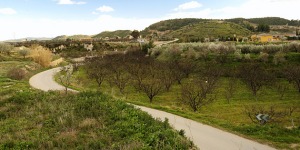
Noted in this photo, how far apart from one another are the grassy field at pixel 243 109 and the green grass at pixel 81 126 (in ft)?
13.8

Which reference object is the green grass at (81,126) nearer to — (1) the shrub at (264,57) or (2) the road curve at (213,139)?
(2) the road curve at (213,139)

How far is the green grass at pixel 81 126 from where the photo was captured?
12109mm

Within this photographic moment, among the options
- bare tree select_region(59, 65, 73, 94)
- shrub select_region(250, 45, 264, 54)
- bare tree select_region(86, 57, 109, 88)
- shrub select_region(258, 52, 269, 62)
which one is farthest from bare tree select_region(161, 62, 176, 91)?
shrub select_region(250, 45, 264, 54)

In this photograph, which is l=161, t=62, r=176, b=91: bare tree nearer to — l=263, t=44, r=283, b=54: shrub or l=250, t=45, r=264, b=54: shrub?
l=250, t=45, r=264, b=54: shrub

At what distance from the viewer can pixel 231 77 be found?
155ft

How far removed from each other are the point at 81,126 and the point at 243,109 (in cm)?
1841

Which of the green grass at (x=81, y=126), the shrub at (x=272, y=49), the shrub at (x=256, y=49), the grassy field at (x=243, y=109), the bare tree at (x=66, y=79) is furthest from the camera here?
the shrub at (x=256, y=49)

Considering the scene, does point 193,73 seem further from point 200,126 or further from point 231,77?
point 200,126

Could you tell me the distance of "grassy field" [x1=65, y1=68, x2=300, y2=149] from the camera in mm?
13985

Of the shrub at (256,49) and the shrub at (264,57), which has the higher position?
the shrub at (256,49)

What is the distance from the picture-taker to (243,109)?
1094 inches

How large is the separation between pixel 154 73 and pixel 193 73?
25.9 ft

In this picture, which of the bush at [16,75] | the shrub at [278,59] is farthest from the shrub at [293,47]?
the bush at [16,75]

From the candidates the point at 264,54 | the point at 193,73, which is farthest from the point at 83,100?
the point at 264,54
